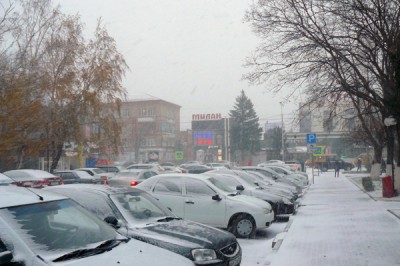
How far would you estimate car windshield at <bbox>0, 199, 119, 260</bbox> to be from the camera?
177 inches

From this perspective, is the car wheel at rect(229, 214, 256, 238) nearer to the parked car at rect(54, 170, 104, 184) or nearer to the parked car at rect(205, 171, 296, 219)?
the parked car at rect(205, 171, 296, 219)

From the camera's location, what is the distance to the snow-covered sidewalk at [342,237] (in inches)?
341

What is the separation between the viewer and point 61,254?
175 inches

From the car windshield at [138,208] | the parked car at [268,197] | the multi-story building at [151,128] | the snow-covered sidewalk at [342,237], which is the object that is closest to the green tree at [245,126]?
the multi-story building at [151,128]

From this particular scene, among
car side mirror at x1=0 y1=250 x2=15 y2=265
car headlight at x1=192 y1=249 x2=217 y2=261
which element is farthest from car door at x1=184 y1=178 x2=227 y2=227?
car side mirror at x1=0 y1=250 x2=15 y2=265

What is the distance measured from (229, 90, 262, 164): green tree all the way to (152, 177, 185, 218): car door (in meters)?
66.6

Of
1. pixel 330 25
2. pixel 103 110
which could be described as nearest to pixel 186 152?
pixel 103 110

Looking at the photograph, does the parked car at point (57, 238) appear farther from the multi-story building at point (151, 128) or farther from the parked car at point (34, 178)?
the multi-story building at point (151, 128)

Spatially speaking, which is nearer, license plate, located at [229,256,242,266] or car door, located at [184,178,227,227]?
license plate, located at [229,256,242,266]

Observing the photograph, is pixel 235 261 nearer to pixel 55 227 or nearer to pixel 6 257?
pixel 55 227

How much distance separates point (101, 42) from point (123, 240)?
29.6 metres

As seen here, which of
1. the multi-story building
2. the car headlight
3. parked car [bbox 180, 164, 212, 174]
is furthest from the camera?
the multi-story building

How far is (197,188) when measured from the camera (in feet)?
39.0

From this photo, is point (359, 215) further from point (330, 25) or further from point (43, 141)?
point (43, 141)
